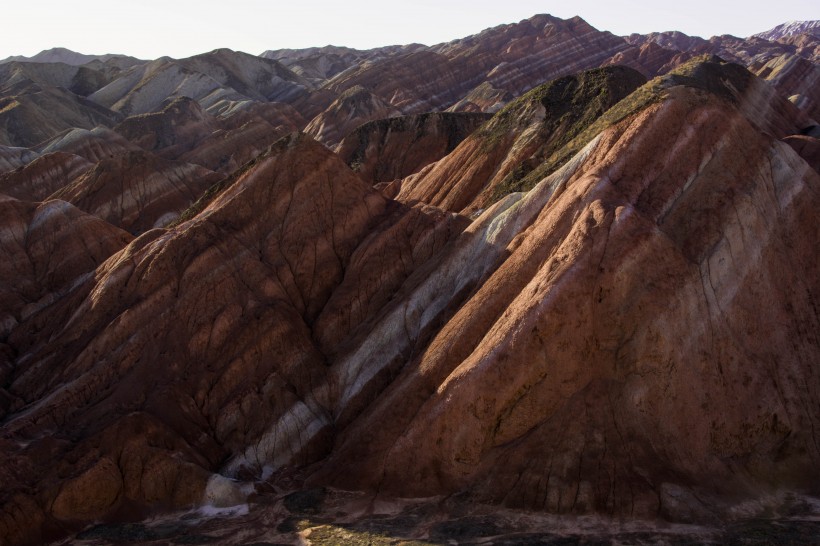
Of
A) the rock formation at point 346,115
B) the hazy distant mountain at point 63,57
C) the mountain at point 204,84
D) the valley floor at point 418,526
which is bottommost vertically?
the valley floor at point 418,526

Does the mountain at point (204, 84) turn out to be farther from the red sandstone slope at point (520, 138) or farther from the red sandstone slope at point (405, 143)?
the red sandstone slope at point (520, 138)

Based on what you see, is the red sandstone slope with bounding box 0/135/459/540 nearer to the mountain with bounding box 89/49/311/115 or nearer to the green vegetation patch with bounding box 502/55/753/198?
the green vegetation patch with bounding box 502/55/753/198

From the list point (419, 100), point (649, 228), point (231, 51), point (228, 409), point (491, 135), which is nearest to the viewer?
point (649, 228)

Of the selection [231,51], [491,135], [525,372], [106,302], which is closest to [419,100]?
[231,51]

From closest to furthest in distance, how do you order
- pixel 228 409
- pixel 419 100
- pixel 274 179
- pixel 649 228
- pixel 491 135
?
pixel 649 228, pixel 228 409, pixel 274 179, pixel 491 135, pixel 419 100

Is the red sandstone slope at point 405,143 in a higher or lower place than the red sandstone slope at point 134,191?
higher

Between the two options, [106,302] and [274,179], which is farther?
[274,179]

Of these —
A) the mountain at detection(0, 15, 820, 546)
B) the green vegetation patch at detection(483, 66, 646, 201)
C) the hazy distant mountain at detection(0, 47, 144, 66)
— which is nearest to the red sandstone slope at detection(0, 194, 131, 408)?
the mountain at detection(0, 15, 820, 546)

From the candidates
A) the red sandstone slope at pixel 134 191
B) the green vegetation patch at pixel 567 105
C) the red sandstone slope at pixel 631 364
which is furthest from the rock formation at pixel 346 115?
the red sandstone slope at pixel 631 364

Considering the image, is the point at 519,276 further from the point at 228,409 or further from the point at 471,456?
the point at 228,409
